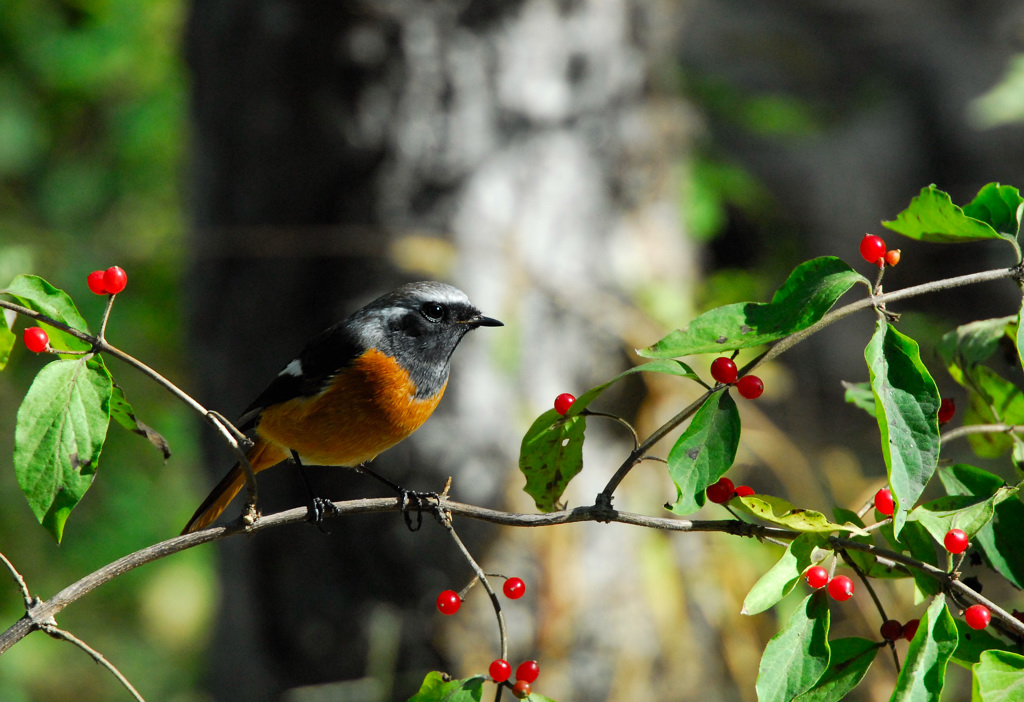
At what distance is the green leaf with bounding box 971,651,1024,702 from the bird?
139cm

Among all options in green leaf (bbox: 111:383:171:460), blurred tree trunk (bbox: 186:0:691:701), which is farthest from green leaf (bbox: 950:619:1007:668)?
blurred tree trunk (bbox: 186:0:691:701)

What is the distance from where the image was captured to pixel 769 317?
1021mm

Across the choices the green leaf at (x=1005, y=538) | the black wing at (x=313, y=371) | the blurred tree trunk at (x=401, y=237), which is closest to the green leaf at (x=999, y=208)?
the green leaf at (x=1005, y=538)

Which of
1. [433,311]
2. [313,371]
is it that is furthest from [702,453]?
[313,371]

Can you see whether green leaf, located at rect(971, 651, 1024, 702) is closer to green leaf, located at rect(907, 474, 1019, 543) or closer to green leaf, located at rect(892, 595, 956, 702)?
green leaf, located at rect(892, 595, 956, 702)

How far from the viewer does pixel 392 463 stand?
344cm

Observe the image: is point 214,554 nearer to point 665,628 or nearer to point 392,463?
point 392,463

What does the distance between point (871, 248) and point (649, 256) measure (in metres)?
2.92

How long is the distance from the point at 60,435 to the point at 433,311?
1291 millimetres

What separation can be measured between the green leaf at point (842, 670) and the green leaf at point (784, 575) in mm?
119

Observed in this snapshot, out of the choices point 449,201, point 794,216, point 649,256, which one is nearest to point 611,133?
point 649,256

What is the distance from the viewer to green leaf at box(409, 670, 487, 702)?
3.52ft

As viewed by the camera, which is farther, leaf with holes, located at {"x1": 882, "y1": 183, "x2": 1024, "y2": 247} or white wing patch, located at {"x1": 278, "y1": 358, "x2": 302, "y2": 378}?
white wing patch, located at {"x1": 278, "y1": 358, "x2": 302, "y2": 378}

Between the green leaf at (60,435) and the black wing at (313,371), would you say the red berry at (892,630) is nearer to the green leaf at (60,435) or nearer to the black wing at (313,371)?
the green leaf at (60,435)
